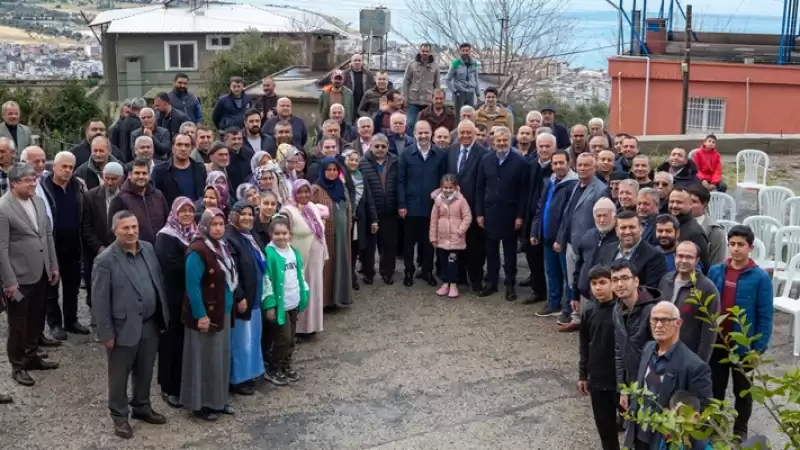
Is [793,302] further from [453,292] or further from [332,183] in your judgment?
[332,183]

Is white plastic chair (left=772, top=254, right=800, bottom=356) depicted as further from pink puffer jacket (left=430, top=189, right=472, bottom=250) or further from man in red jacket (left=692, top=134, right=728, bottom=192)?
pink puffer jacket (left=430, top=189, right=472, bottom=250)

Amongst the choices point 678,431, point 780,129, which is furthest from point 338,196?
point 780,129

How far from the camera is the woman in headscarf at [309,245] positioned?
8797 millimetres

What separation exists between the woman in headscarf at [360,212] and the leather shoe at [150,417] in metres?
3.54

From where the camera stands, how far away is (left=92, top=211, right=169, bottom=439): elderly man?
661 cm

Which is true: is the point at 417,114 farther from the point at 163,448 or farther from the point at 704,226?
the point at 163,448

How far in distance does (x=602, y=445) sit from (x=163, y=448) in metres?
3.16

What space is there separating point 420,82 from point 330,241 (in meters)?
4.27

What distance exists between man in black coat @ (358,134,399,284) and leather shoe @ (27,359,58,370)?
374 centimetres

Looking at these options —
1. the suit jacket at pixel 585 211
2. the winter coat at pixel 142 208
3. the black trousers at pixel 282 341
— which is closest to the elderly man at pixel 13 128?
the winter coat at pixel 142 208

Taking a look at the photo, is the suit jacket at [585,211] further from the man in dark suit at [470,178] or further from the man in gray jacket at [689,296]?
the man in gray jacket at [689,296]

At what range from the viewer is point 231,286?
722 cm

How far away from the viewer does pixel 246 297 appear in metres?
7.46

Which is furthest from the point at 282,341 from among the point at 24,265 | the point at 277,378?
the point at 24,265
